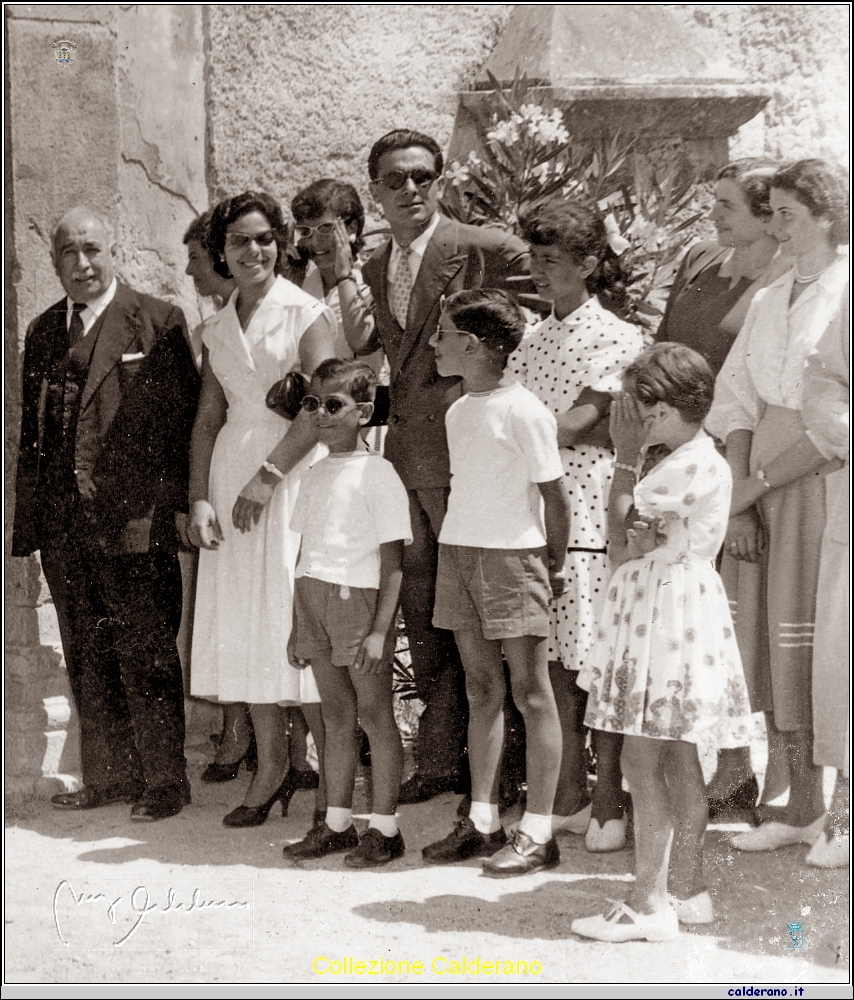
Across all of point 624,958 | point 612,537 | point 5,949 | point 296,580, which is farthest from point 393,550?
point 5,949

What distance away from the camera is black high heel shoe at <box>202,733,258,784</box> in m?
5.15

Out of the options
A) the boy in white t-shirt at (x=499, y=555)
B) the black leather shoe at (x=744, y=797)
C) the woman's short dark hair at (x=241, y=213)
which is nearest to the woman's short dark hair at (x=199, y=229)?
the woman's short dark hair at (x=241, y=213)

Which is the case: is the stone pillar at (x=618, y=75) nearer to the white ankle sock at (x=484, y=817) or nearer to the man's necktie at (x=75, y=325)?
the man's necktie at (x=75, y=325)

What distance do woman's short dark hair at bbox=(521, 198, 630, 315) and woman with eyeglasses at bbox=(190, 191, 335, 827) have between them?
2.69 ft

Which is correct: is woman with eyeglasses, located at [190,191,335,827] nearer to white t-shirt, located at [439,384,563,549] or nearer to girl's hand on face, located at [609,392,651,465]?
white t-shirt, located at [439,384,563,549]

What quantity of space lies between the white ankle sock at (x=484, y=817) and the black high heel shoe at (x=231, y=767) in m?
1.06

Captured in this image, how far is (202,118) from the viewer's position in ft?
16.6

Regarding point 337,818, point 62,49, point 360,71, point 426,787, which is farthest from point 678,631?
point 62,49

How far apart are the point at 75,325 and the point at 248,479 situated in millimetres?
867

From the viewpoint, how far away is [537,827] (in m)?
4.29

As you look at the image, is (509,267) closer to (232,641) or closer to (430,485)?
(430,485)

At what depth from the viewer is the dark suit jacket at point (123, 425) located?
4.86m

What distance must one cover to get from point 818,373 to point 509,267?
43.2 inches

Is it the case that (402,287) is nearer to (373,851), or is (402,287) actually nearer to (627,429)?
(627,429)
